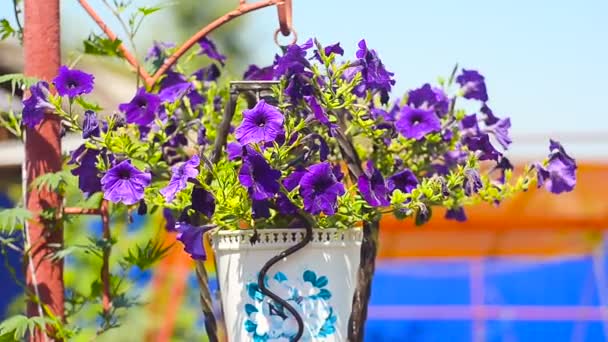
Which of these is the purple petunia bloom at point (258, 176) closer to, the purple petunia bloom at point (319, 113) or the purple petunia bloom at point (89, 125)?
the purple petunia bloom at point (319, 113)

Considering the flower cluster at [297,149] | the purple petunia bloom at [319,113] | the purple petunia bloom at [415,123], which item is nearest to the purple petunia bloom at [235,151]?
the flower cluster at [297,149]

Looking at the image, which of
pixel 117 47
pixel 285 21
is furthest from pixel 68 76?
pixel 285 21

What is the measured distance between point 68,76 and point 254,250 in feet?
1.27

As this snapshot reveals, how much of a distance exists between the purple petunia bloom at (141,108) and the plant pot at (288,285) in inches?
9.6

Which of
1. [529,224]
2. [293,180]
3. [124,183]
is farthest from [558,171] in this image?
[529,224]

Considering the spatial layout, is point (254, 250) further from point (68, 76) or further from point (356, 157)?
point (68, 76)

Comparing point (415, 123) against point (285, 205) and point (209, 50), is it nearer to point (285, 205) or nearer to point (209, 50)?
point (285, 205)

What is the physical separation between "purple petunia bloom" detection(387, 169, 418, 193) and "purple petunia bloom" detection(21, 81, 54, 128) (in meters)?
0.55

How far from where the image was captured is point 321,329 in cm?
142

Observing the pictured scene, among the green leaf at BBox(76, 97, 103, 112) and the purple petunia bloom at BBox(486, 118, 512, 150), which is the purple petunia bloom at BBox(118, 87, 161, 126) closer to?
the green leaf at BBox(76, 97, 103, 112)

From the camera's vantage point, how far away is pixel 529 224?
4.45m

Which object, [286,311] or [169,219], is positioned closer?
[286,311]

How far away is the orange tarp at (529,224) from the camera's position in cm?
439

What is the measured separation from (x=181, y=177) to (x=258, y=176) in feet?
0.37
